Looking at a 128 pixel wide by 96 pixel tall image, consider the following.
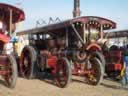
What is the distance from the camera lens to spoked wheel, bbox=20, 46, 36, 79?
14.3 meters

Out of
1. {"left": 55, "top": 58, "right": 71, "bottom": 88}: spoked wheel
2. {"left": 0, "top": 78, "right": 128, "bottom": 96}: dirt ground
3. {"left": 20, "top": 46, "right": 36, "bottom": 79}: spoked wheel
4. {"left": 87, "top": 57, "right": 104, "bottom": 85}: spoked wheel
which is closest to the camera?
{"left": 0, "top": 78, "right": 128, "bottom": 96}: dirt ground

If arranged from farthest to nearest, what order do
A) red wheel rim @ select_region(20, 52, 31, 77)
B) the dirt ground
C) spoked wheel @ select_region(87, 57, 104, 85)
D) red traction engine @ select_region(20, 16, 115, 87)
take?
red wheel rim @ select_region(20, 52, 31, 77), red traction engine @ select_region(20, 16, 115, 87), spoked wheel @ select_region(87, 57, 104, 85), the dirt ground

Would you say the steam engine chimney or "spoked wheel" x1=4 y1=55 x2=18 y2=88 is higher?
the steam engine chimney

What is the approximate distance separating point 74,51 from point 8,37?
2625 millimetres

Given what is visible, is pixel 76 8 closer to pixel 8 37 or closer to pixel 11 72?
pixel 8 37

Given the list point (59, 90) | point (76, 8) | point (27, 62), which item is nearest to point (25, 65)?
point (27, 62)

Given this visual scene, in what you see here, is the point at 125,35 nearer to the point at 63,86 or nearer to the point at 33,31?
the point at 33,31

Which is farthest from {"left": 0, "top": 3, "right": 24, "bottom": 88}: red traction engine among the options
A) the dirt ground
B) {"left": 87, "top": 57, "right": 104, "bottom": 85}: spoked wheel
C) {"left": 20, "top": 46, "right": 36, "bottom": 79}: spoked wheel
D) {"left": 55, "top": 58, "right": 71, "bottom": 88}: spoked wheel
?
{"left": 87, "top": 57, "right": 104, "bottom": 85}: spoked wheel

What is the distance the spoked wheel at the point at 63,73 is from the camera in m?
11.8

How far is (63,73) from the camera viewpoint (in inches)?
484

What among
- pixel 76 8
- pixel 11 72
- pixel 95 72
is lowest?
pixel 95 72

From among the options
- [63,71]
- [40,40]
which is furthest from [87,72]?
[40,40]

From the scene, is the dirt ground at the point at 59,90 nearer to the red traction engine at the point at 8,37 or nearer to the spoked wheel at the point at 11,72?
the spoked wheel at the point at 11,72

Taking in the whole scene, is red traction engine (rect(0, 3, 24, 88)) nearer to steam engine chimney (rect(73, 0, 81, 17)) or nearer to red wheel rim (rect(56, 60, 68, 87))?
red wheel rim (rect(56, 60, 68, 87))
